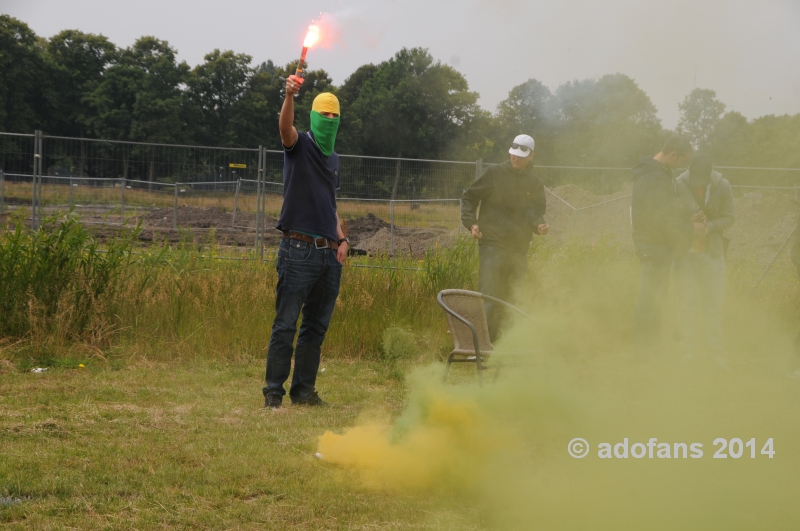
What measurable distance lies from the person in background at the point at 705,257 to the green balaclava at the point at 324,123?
398 centimetres

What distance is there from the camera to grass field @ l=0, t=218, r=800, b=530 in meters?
3.29

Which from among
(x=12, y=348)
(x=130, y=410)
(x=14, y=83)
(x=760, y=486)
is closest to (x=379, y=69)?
(x=130, y=410)

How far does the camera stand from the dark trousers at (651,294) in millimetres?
7086

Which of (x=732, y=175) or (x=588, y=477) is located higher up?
(x=732, y=175)

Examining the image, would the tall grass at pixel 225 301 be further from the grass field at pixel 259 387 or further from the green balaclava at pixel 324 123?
the green balaclava at pixel 324 123

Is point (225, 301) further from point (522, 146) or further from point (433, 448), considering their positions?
point (433, 448)

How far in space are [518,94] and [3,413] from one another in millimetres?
4015

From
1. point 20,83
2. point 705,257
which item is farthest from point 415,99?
point 20,83

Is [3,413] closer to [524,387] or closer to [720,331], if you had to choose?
[524,387]

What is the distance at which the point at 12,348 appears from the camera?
6.71 meters

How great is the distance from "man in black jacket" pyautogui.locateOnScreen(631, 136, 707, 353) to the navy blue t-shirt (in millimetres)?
3492

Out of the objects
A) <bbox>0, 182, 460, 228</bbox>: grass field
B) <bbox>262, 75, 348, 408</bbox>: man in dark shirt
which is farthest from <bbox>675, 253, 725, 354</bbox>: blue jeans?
<bbox>0, 182, 460, 228</bbox>: grass field

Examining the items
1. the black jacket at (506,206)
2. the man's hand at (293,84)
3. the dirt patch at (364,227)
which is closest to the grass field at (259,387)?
the black jacket at (506,206)

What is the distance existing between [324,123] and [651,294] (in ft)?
12.5
